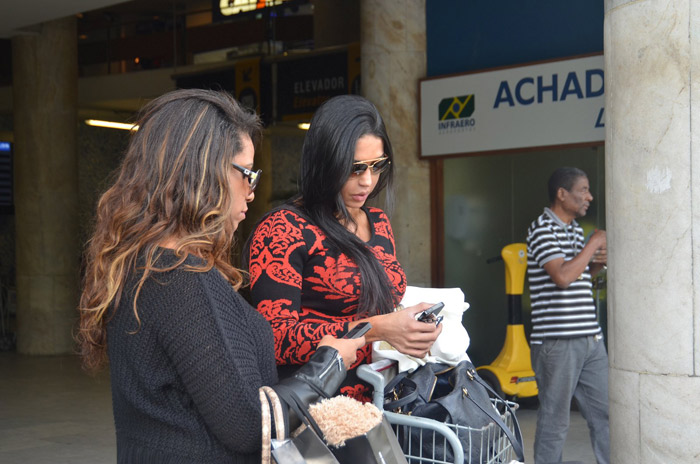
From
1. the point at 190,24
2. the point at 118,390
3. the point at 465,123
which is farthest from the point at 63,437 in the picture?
the point at 190,24

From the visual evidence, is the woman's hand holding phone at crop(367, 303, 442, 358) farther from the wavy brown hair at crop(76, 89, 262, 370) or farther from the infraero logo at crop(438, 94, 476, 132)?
the infraero logo at crop(438, 94, 476, 132)

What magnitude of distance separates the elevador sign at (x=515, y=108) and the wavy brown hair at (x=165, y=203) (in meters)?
5.66

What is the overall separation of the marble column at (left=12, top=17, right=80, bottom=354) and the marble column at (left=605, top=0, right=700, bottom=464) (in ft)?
30.7

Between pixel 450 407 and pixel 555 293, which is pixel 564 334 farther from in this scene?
pixel 450 407

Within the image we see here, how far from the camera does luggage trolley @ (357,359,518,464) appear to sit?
7.03ft

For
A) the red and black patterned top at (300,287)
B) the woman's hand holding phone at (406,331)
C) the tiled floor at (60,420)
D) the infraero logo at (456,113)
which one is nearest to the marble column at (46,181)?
the tiled floor at (60,420)

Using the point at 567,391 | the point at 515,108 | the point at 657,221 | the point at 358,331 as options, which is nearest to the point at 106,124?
the point at 515,108

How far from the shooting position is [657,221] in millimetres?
3271

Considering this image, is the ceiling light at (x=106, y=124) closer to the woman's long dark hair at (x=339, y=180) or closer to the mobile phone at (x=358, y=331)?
the woman's long dark hair at (x=339, y=180)

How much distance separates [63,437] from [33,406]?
1.51 metres

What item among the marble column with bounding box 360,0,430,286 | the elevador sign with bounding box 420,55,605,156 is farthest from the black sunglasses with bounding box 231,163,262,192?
the marble column with bounding box 360,0,430,286

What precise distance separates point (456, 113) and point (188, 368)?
6573 millimetres

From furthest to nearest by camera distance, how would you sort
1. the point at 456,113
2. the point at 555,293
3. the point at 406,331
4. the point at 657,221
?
the point at 456,113
the point at 555,293
the point at 657,221
the point at 406,331

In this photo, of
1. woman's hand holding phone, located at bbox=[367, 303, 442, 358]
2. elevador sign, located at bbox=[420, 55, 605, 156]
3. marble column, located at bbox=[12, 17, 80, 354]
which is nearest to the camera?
woman's hand holding phone, located at bbox=[367, 303, 442, 358]
